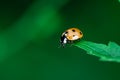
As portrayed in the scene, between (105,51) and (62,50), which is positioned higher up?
(62,50)

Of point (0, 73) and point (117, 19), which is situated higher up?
point (117, 19)

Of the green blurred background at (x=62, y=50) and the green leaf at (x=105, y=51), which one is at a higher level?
the green blurred background at (x=62, y=50)

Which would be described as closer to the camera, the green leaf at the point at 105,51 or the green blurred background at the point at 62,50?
the green leaf at the point at 105,51

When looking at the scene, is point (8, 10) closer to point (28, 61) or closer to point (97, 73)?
point (28, 61)

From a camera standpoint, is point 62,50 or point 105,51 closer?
point 105,51

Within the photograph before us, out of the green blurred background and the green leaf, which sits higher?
the green blurred background

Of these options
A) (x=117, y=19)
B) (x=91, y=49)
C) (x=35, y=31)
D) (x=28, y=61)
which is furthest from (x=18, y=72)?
(x=91, y=49)

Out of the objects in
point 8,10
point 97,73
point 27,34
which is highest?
point 8,10

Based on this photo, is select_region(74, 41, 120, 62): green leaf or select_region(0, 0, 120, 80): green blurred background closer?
select_region(74, 41, 120, 62): green leaf
